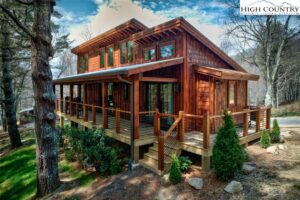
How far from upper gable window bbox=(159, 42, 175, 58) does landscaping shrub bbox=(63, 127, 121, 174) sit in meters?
4.55

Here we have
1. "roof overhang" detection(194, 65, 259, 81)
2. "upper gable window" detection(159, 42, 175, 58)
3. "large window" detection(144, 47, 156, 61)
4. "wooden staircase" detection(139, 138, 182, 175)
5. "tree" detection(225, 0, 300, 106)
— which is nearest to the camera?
"wooden staircase" detection(139, 138, 182, 175)

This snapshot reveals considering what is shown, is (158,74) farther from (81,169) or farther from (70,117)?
(70,117)

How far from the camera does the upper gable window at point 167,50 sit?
374 inches

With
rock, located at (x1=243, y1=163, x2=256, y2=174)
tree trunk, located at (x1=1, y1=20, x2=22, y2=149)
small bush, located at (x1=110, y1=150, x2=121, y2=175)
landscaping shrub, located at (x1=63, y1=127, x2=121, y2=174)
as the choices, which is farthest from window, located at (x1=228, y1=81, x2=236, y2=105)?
tree trunk, located at (x1=1, y1=20, x2=22, y2=149)

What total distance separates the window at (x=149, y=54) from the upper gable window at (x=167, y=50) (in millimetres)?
534

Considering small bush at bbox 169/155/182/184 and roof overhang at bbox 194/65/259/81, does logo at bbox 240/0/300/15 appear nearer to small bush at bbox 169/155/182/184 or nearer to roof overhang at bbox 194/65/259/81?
roof overhang at bbox 194/65/259/81

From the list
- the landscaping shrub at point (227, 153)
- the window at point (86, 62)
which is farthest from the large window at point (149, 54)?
the window at point (86, 62)

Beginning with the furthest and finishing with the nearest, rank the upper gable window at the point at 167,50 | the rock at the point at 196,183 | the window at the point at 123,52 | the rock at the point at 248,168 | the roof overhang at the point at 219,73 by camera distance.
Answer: the window at the point at 123,52 < the upper gable window at the point at 167,50 < the roof overhang at the point at 219,73 < the rock at the point at 248,168 < the rock at the point at 196,183

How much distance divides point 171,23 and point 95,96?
9133 millimetres

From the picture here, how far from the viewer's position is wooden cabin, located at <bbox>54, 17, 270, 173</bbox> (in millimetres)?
7309

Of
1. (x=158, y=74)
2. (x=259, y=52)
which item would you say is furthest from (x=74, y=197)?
(x=259, y=52)

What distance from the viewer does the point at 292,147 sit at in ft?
26.3

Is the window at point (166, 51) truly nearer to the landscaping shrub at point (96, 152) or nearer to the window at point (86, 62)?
the landscaping shrub at point (96, 152)

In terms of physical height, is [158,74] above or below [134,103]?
above
